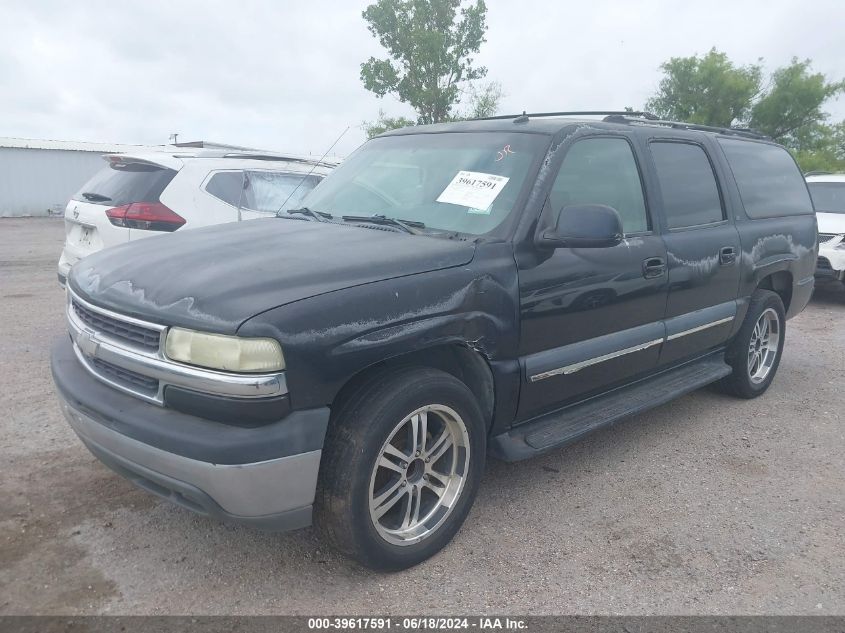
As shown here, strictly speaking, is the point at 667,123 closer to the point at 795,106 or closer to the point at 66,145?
the point at 795,106

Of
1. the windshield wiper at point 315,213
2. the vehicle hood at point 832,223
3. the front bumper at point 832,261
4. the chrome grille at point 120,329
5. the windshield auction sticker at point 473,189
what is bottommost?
the front bumper at point 832,261

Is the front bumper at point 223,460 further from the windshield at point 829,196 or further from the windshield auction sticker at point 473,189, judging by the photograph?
the windshield at point 829,196

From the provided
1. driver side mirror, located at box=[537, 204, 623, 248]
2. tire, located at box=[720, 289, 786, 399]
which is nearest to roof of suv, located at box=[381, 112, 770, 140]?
driver side mirror, located at box=[537, 204, 623, 248]

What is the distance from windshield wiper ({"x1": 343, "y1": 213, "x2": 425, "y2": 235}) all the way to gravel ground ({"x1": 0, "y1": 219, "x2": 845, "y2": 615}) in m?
1.42

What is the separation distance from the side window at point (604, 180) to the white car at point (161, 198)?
2.58 m

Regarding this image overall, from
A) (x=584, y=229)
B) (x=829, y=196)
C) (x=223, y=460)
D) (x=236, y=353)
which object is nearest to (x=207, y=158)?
(x=584, y=229)

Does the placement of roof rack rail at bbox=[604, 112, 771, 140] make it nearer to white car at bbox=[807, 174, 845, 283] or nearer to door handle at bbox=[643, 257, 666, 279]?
door handle at bbox=[643, 257, 666, 279]

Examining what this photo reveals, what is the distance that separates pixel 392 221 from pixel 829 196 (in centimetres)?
925

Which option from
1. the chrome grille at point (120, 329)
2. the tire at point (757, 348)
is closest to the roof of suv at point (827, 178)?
the tire at point (757, 348)

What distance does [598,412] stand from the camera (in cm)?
371

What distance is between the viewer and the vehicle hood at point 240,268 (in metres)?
2.46

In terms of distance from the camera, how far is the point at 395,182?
3.78 meters

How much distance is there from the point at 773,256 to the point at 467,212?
282cm

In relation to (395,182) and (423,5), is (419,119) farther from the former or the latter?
(395,182)
